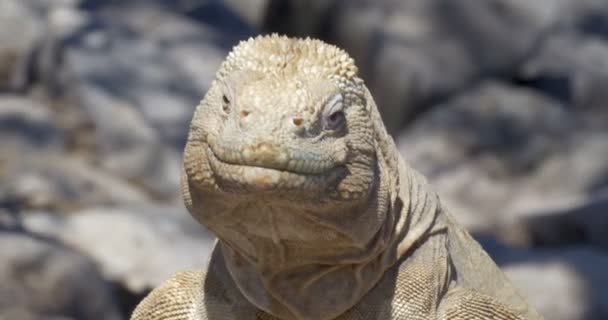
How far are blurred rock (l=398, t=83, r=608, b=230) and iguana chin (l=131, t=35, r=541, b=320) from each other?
852 centimetres

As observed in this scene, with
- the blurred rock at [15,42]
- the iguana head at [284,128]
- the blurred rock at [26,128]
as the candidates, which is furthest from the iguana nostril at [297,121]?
the blurred rock at [15,42]

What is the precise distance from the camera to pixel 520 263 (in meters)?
9.63

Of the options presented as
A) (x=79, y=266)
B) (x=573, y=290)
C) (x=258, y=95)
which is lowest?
(x=573, y=290)

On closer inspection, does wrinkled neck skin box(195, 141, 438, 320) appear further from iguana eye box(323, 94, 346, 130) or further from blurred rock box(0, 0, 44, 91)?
blurred rock box(0, 0, 44, 91)

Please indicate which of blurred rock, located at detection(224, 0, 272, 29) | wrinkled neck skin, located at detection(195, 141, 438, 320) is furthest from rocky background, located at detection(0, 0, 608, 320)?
wrinkled neck skin, located at detection(195, 141, 438, 320)

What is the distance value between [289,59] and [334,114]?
0.22 metres

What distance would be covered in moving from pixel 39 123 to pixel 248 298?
352 inches

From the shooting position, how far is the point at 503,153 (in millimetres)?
14078

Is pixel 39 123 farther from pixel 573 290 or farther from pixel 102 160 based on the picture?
pixel 573 290

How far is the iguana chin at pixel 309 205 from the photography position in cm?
368

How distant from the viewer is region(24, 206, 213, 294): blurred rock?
9.92 m

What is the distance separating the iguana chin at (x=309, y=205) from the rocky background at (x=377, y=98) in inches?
200

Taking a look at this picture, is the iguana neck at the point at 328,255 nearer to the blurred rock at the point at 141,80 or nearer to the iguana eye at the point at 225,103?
the iguana eye at the point at 225,103

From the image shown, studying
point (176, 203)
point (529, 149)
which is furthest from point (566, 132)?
point (176, 203)
